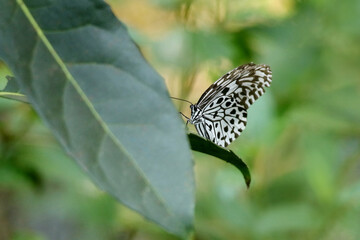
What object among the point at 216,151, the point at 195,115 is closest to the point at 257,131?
the point at 195,115

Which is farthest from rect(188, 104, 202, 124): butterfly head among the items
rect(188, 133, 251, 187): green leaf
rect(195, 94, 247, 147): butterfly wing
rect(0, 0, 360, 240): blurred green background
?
rect(0, 0, 360, 240): blurred green background

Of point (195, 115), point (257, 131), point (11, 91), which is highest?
point (257, 131)

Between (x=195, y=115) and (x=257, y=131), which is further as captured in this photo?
(x=257, y=131)

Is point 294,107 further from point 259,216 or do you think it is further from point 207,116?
point 207,116

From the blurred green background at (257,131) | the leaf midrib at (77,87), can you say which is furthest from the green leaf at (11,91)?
the blurred green background at (257,131)

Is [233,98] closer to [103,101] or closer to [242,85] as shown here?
[242,85]

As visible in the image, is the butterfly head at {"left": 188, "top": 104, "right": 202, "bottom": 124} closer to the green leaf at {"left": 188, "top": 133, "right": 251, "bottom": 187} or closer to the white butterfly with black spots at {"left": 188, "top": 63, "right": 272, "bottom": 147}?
the white butterfly with black spots at {"left": 188, "top": 63, "right": 272, "bottom": 147}

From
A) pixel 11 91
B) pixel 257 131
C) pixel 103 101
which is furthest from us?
pixel 257 131
